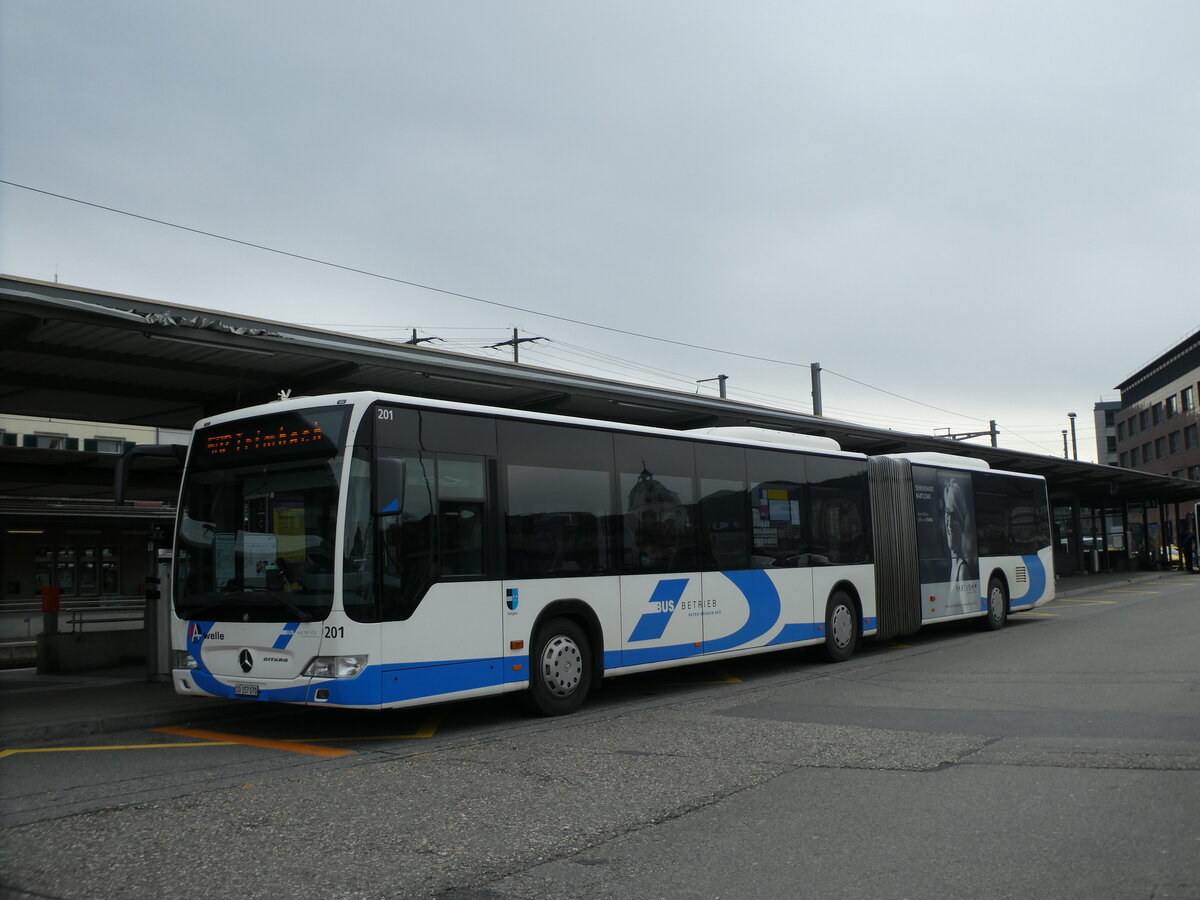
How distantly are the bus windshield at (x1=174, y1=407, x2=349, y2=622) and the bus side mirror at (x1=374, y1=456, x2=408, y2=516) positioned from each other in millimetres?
358

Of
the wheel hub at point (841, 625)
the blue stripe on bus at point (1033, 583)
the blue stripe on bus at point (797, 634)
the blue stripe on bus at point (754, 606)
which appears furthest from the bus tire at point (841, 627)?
the blue stripe on bus at point (1033, 583)

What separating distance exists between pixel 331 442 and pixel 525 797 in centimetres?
368

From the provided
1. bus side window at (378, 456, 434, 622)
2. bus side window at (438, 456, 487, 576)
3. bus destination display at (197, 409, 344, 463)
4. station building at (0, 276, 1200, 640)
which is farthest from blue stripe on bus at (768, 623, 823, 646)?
bus destination display at (197, 409, 344, 463)

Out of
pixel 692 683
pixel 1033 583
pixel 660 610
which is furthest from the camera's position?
pixel 1033 583

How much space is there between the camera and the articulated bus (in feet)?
28.8

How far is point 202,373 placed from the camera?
42.1 ft

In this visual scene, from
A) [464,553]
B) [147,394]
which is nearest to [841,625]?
[464,553]

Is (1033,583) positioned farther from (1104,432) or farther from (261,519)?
(1104,432)

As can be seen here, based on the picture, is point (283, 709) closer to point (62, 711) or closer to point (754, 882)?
point (62, 711)

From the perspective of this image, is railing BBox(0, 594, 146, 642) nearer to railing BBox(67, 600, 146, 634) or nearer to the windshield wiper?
railing BBox(67, 600, 146, 634)

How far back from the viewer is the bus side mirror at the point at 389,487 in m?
8.79

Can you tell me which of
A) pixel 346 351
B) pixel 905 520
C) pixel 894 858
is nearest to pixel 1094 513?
pixel 905 520

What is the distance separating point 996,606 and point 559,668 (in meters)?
12.3

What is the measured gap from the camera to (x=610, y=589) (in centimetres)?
1101
